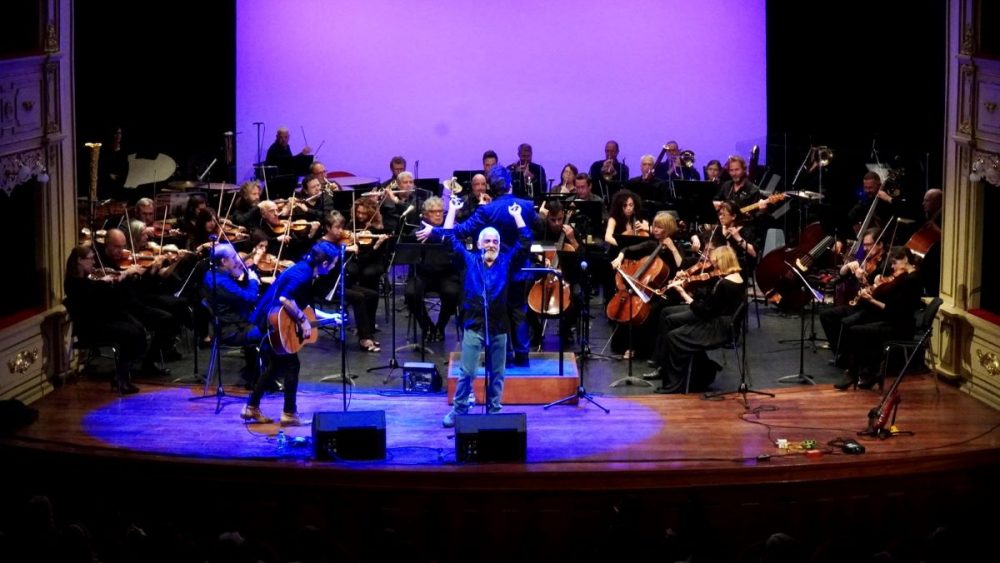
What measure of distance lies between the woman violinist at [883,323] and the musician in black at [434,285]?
3310 mm

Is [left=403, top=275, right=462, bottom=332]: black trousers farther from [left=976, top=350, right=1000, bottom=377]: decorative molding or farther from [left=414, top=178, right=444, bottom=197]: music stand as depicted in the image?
[left=976, top=350, right=1000, bottom=377]: decorative molding

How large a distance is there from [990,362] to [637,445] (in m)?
2.79

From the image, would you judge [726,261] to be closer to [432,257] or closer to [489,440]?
[432,257]

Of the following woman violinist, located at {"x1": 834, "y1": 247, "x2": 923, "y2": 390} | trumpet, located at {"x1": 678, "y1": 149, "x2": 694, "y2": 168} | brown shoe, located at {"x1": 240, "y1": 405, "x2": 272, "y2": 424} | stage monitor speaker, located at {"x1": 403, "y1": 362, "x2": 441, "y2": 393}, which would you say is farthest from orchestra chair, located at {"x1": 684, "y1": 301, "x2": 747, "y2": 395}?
trumpet, located at {"x1": 678, "y1": 149, "x2": 694, "y2": 168}

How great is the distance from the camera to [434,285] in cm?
1127

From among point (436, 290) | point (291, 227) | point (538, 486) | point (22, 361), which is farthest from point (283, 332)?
point (291, 227)

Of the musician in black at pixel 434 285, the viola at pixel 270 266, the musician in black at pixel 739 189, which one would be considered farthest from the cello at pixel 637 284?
the viola at pixel 270 266

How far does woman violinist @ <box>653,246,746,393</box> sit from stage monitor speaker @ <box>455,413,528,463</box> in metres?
2.18

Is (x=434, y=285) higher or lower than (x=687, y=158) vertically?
lower

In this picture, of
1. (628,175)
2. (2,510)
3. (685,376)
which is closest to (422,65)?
(628,175)

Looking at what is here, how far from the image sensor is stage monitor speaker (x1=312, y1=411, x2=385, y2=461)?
7887 millimetres

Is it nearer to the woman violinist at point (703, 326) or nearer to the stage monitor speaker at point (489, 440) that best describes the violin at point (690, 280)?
the woman violinist at point (703, 326)

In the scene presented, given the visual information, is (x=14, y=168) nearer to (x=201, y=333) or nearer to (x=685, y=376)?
(x=201, y=333)

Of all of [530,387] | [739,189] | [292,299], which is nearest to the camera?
[292,299]
